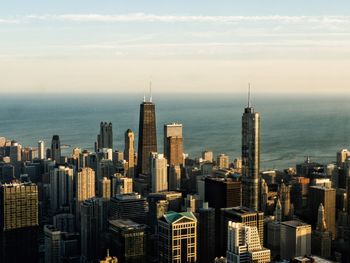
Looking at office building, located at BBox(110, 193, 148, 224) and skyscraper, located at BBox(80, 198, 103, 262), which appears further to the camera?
office building, located at BBox(110, 193, 148, 224)

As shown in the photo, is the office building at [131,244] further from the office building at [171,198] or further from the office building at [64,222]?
the office building at [64,222]

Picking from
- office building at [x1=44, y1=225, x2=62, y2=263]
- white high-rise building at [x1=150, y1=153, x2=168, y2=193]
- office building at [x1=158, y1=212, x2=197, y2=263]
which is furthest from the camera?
white high-rise building at [x1=150, y1=153, x2=168, y2=193]

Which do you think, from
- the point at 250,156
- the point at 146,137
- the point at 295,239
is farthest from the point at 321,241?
the point at 146,137

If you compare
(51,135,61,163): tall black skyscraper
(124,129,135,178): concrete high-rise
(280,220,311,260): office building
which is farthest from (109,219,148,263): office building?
(51,135,61,163): tall black skyscraper

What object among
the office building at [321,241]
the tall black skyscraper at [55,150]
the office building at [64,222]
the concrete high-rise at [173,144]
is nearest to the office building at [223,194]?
the office building at [321,241]

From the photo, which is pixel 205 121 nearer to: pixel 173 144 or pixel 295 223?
pixel 173 144

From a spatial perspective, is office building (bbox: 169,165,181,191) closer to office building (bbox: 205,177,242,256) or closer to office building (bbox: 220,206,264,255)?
office building (bbox: 205,177,242,256)
